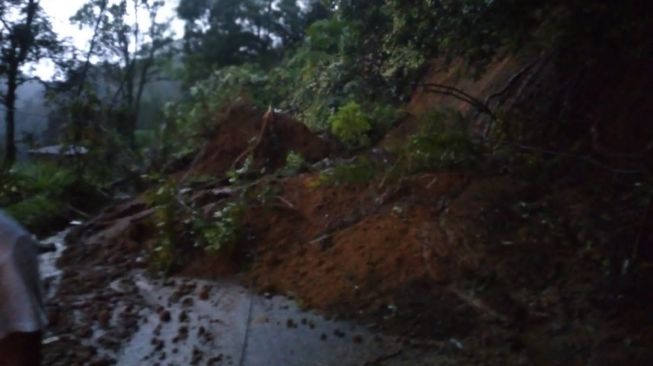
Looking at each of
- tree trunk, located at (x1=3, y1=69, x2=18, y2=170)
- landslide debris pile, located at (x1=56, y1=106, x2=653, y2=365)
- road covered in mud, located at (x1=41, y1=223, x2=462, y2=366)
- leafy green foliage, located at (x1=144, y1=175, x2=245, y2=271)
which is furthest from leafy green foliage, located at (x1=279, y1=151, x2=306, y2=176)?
tree trunk, located at (x1=3, y1=69, x2=18, y2=170)

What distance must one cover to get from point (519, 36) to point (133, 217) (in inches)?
239

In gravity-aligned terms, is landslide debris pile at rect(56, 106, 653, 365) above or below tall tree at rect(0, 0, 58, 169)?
below

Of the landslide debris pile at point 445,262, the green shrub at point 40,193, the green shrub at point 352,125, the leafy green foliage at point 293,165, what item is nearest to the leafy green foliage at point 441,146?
the landslide debris pile at point 445,262

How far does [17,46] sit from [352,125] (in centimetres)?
967

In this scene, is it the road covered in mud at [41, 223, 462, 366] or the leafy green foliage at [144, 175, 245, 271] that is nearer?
the road covered in mud at [41, 223, 462, 366]

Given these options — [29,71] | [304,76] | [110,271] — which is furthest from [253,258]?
[29,71]

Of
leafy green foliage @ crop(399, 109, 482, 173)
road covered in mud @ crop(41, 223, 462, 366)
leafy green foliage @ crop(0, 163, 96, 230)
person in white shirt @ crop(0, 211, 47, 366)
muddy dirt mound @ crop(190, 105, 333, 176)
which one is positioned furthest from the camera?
leafy green foliage @ crop(0, 163, 96, 230)

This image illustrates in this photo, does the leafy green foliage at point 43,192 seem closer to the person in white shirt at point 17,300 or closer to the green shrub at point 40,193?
the green shrub at point 40,193

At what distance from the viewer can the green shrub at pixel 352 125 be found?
12.9 m

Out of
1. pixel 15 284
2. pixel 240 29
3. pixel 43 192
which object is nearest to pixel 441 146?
pixel 15 284

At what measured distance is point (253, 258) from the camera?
32.3 feet

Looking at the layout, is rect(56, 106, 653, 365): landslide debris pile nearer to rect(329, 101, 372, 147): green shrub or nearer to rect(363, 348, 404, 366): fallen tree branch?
rect(363, 348, 404, 366): fallen tree branch

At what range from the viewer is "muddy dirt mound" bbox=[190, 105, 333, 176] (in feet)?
43.3

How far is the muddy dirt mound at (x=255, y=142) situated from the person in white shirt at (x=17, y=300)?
897 centimetres
